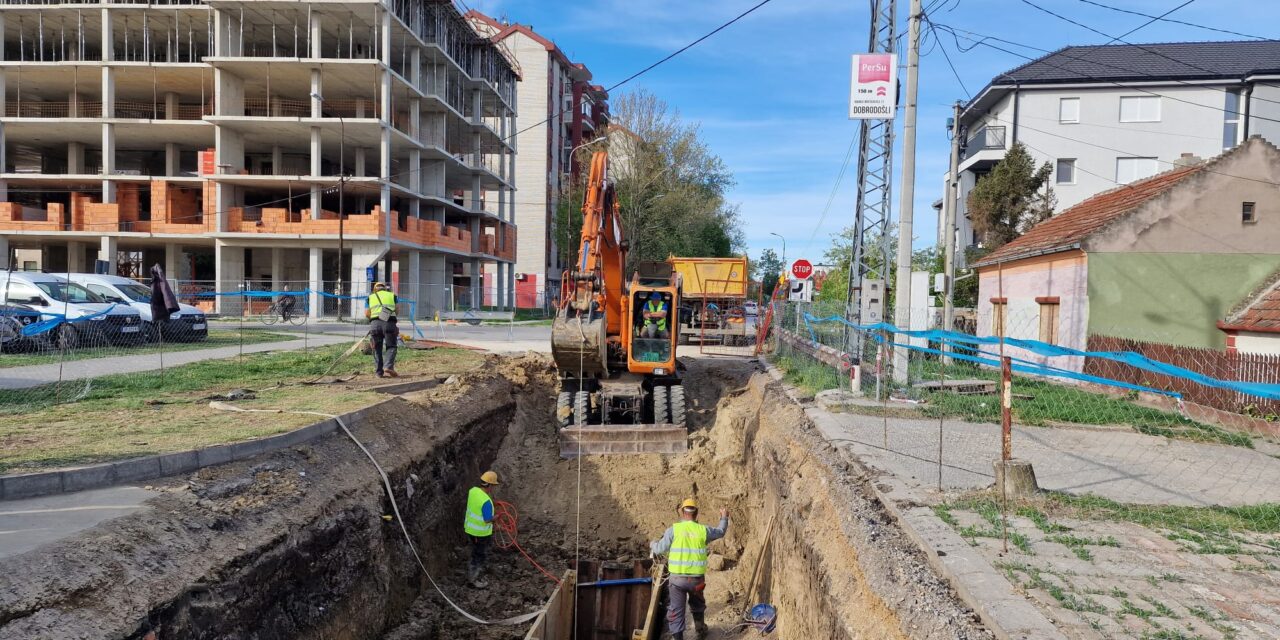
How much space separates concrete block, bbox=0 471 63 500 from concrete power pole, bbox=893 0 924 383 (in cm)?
1096

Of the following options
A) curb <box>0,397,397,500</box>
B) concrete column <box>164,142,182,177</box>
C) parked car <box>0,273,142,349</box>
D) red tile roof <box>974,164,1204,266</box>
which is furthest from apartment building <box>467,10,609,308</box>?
curb <box>0,397,397,500</box>

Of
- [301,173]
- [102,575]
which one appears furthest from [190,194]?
[102,575]

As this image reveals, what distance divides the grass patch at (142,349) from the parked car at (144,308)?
28 centimetres

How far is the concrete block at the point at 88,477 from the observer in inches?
243

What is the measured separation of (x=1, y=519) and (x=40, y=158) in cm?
4651

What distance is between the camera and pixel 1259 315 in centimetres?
1172

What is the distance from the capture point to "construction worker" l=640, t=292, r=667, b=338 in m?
12.8

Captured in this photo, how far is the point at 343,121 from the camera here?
3234cm

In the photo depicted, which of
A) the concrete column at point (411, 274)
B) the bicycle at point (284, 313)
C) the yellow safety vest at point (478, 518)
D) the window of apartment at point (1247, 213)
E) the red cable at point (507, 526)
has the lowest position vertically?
the red cable at point (507, 526)

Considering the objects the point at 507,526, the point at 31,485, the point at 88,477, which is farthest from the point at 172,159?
the point at 31,485

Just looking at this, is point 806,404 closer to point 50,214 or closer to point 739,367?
point 739,367

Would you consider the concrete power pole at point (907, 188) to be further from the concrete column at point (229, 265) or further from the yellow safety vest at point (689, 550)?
the concrete column at point (229, 265)

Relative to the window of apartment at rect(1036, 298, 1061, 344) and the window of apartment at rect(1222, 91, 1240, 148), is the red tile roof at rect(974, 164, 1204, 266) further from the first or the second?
the window of apartment at rect(1222, 91, 1240, 148)

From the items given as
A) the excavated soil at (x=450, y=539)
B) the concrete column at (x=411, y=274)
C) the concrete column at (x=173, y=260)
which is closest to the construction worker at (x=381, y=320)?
the excavated soil at (x=450, y=539)
